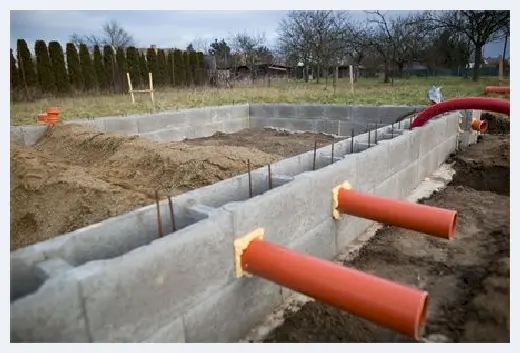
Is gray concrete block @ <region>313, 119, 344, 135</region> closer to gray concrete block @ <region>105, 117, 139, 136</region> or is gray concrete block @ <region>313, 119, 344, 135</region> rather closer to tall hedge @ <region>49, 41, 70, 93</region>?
gray concrete block @ <region>105, 117, 139, 136</region>

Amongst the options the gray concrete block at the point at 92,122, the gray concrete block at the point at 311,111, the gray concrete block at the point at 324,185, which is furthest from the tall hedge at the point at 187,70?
the gray concrete block at the point at 324,185

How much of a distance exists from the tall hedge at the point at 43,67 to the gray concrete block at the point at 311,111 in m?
13.4

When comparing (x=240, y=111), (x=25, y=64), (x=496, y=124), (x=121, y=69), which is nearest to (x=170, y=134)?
(x=240, y=111)

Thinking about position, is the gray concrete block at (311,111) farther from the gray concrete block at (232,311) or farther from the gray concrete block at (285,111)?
the gray concrete block at (232,311)

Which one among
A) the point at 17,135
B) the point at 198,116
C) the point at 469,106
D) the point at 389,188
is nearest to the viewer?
the point at 389,188

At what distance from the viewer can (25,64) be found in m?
18.4

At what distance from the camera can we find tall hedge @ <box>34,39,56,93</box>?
18922 mm

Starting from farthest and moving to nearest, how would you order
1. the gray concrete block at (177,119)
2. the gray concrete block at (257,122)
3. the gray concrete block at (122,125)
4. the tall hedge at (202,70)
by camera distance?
the tall hedge at (202,70) → the gray concrete block at (257,122) → the gray concrete block at (177,119) → the gray concrete block at (122,125)

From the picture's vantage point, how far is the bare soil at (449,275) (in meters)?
2.96

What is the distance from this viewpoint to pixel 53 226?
15.7ft

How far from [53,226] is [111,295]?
3.19 metres

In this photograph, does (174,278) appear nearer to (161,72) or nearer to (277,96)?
(277,96)

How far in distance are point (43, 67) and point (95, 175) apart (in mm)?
16123

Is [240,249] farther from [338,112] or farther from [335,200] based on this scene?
[338,112]
